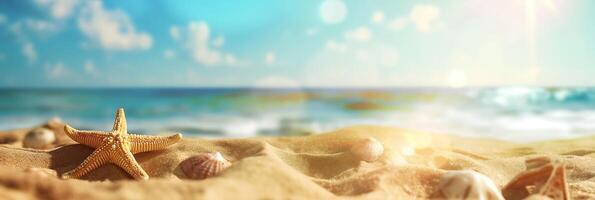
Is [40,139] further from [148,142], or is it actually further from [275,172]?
[275,172]

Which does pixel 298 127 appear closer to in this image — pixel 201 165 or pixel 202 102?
pixel 202 102

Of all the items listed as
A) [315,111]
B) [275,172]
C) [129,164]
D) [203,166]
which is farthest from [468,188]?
[315,111]

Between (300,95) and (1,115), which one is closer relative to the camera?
(1,115)

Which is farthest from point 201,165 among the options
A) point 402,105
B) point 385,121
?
point 402,105

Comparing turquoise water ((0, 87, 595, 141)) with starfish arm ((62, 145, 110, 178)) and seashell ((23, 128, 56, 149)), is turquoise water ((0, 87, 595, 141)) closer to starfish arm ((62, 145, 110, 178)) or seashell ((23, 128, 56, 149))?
seashell ((23, 128, 56, 149))

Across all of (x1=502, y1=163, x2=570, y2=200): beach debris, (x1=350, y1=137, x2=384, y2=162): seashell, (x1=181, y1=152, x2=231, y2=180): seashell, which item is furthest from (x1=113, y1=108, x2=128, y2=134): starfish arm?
(x1=502, y1=163, x2=570, y2=200): beach debris

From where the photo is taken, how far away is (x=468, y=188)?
2871mm

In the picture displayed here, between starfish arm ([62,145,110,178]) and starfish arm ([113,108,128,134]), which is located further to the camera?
starfish arm ([113,108,128,134])

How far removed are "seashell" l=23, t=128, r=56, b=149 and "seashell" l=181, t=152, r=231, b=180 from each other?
3.47m

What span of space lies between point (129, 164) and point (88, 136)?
0.54m

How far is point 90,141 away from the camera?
3955 mm

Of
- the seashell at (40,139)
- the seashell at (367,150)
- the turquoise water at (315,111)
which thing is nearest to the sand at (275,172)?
the seashell at (367,150)

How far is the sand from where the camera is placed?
2090mm

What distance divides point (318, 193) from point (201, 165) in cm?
111
